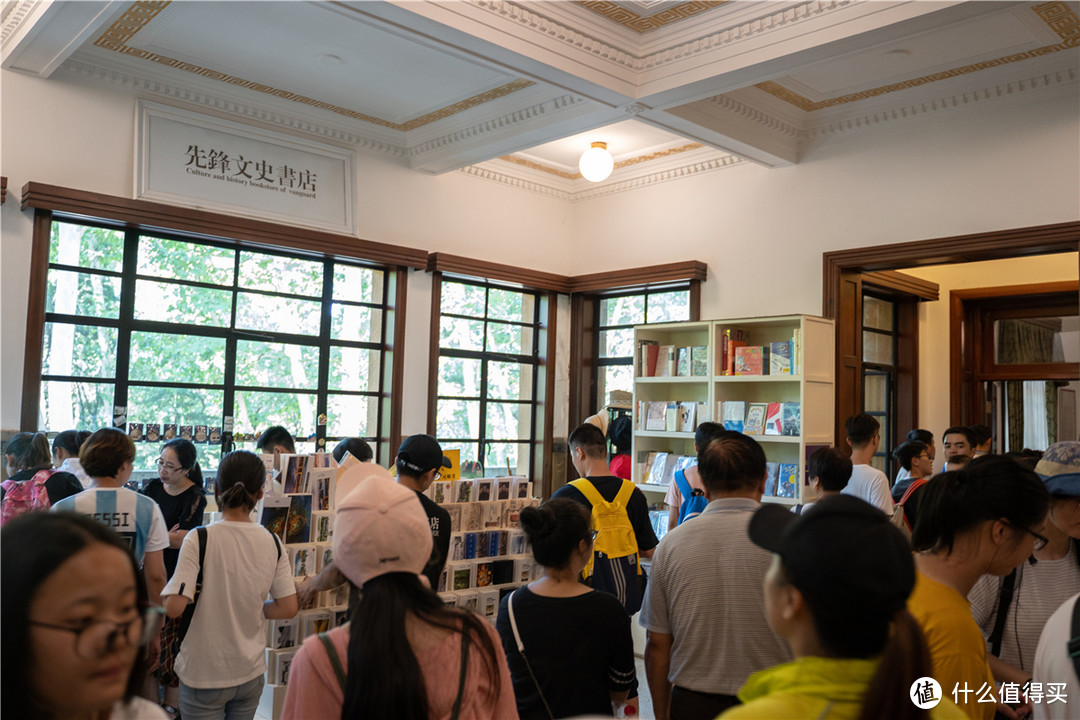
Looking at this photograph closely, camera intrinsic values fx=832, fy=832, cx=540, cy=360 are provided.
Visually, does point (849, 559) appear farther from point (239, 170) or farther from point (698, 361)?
point (239, 170)

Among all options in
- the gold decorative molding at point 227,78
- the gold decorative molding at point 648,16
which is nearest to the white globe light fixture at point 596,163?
the gold decorative molding at point 227,78

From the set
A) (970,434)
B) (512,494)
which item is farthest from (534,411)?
(970,434)

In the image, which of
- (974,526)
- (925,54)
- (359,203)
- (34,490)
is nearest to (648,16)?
(925,54)

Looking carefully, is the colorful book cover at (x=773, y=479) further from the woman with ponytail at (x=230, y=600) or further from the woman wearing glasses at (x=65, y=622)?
the woman wearing glasses at (x=65, y=622)

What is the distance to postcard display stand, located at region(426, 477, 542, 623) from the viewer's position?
177 inches

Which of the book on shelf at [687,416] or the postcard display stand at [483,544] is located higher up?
the book on shelf at [687,416]

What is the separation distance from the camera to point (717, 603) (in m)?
2.39

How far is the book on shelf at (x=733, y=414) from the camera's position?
6535 millimetres

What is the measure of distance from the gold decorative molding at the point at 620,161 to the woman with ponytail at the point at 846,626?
6486mm

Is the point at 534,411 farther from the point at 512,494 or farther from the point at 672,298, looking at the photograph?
the point at 512,494

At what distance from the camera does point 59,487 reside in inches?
144

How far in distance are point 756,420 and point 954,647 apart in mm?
4807

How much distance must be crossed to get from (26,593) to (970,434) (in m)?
5.53

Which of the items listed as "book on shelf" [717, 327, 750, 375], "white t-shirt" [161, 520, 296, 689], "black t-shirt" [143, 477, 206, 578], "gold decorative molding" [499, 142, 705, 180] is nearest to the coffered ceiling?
"gold decorative molding" [499, 142, 705, 180]
